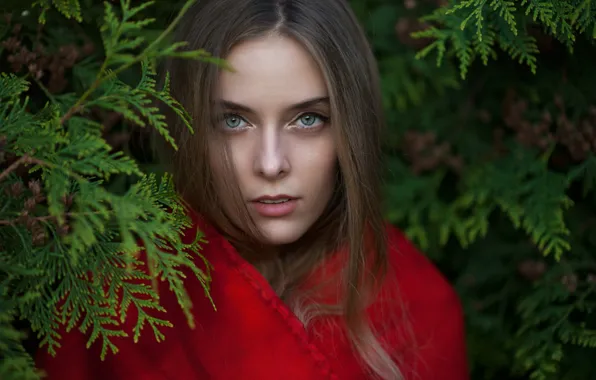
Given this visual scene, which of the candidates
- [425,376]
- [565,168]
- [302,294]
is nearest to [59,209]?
[302,294]

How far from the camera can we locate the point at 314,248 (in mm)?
1849

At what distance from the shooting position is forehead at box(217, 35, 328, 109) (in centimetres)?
150

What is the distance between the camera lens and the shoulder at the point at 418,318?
1822 mm

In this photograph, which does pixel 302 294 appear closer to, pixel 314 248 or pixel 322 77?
pixel 314 248

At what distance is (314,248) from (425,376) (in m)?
0.46

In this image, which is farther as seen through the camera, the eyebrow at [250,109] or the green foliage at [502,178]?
the green foliage at [502,178]

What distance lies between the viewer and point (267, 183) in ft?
5.10

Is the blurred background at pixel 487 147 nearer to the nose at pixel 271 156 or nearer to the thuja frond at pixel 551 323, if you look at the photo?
the thuja frond at pixel 551 323

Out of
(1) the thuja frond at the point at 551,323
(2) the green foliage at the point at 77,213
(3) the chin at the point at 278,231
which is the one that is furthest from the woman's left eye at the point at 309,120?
(1) the thuja frond at the point at 551,323

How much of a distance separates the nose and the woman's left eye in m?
0.07

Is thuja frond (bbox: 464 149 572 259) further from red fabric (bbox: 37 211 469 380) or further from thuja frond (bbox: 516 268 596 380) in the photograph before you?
red fabric (bbox: 37 211 469 380)

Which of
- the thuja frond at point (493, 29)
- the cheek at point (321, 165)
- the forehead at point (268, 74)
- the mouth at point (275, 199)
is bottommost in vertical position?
the mouth at point (275, 199)

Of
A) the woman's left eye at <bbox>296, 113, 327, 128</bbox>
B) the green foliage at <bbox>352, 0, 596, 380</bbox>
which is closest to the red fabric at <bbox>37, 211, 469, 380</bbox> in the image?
the woman's left eye at <bbox>296, 113, 327, 128</bbox>

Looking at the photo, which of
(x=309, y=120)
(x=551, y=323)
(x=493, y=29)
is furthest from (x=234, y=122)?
(x=551, y=323)
